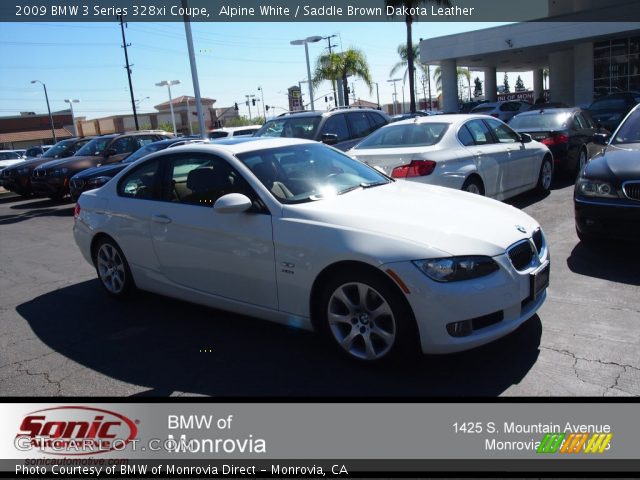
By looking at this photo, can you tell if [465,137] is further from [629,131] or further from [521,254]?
[521,254]

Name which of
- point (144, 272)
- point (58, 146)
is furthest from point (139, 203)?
point (58, 146)

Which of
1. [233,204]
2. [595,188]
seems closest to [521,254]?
[233,204]

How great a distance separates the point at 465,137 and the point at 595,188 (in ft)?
7.55

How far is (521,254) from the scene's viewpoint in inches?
148

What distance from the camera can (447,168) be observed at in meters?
7.05

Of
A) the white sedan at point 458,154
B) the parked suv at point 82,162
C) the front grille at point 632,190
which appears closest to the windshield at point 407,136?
the white sedan at point 458,154

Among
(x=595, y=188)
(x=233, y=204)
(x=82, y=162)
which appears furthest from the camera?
(x=82, y=162)

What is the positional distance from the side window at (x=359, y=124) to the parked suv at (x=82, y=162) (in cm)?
679

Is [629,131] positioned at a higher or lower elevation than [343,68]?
lower

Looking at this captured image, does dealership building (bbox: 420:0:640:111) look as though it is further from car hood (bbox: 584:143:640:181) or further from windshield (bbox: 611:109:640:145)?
car hood (bbox: 584:143:640:181)

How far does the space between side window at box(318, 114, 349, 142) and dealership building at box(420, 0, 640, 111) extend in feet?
72.7

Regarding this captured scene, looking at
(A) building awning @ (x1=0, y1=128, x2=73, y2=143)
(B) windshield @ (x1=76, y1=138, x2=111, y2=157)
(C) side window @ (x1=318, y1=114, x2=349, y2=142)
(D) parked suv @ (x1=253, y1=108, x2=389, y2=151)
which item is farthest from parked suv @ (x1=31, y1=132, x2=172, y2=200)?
(A) building awning @ (x1=0, y1=128, x2=73, y2=143)

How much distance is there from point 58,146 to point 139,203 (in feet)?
50.2

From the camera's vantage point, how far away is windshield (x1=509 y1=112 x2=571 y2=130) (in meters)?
10.3
